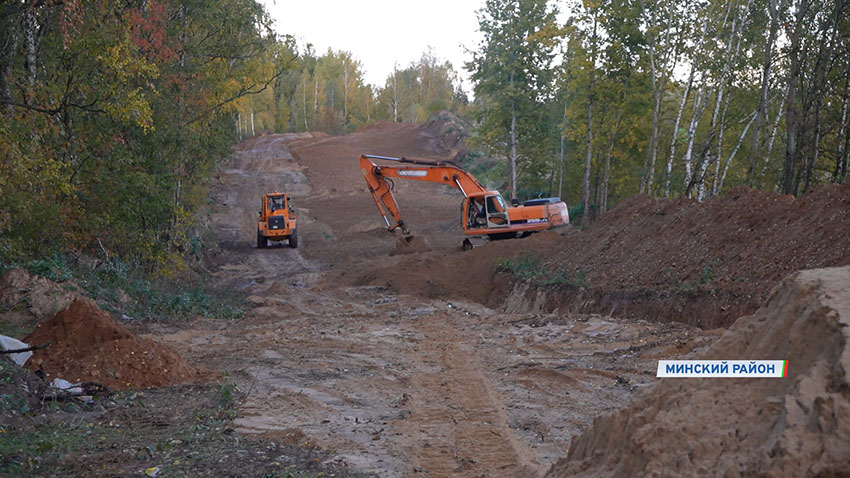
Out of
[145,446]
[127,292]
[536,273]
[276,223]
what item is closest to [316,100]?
[276,223]

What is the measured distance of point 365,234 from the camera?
3975 centimetres

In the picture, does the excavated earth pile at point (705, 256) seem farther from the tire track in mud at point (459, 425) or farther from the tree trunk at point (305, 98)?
the tree trunk at point (305, 98)

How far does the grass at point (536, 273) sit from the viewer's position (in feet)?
60.4

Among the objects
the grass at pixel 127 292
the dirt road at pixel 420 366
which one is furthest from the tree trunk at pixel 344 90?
the grass at pixel 127 292

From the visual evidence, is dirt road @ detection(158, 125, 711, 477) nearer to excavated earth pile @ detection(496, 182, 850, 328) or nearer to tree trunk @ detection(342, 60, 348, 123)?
excavated earth pile @ detection(496, 182, 850, 328)

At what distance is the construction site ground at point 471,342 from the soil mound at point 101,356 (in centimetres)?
55

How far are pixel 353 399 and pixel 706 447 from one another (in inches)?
254

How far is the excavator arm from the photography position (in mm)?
28719

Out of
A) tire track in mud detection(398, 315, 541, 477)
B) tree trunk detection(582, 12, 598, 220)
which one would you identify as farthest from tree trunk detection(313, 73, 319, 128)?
tire track in mud detection(398, 315, 541, 477)

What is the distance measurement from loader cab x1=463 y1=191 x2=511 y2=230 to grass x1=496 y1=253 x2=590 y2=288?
4805 millimetres

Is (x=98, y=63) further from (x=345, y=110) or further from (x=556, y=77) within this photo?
(x=345, y=110)

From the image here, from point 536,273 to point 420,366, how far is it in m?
9.28

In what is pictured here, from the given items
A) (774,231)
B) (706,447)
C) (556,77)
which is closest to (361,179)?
(556,77)

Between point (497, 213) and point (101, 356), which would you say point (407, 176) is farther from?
point (101, 356)
